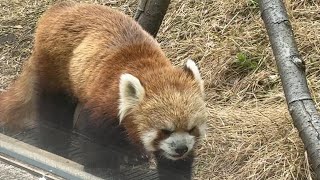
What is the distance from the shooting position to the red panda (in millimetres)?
2979

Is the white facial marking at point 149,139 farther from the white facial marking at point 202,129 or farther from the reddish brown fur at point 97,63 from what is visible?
the white facial marking at point 202,129

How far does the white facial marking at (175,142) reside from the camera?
2.92m

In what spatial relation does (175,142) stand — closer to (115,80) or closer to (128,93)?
(128,93)

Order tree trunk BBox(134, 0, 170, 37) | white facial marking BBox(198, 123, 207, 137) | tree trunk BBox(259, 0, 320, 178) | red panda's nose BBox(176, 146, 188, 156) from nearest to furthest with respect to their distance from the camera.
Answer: tree trunk BBox(259, 0, 320, 178)
red panda's nose BBox(176, 146, 188, 156)
white facial marking BBox(198, 123, 207, 137)
tree trunk BBox(134, 0, 170, 37)

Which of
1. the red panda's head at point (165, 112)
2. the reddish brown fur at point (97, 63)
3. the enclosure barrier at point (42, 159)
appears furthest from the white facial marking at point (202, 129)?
the enclosure barrier at point (42, 159)

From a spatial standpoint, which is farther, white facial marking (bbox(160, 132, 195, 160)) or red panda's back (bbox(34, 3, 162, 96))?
red panda's back (bbox(34, 3, 162, 96))

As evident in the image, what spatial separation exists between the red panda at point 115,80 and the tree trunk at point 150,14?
378 mm

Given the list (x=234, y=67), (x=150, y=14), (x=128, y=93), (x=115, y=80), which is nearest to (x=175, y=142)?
(x=128, y=93)

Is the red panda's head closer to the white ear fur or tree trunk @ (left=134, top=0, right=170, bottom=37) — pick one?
the white ear fur

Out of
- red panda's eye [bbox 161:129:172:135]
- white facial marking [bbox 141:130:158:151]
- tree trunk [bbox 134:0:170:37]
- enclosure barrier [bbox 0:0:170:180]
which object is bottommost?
enclosure barrier [bbox 0:0:170:180]

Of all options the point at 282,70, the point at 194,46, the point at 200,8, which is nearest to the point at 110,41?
the point at 282,70

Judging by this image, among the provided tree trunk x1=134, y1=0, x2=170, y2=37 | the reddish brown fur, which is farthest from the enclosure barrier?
tree trunk x1=134, y1=0, x2=170, y2=37

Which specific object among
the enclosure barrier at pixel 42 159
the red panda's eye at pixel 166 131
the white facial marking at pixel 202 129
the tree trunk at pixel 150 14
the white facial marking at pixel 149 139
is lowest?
the enclosure barrier at pixel 42 159

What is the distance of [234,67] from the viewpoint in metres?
4.22
